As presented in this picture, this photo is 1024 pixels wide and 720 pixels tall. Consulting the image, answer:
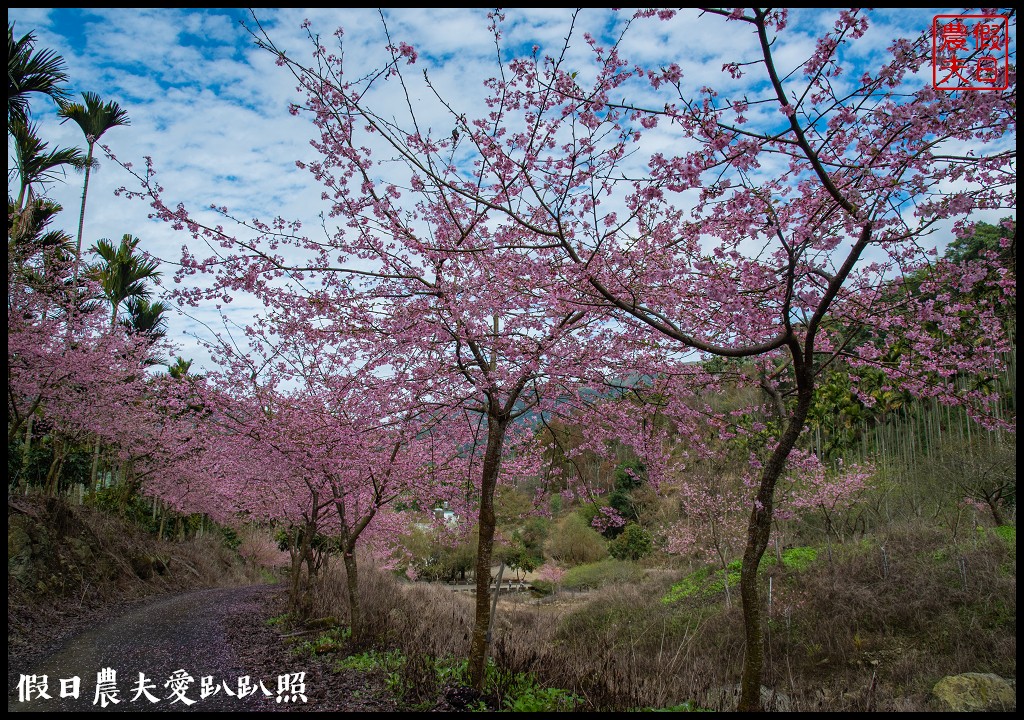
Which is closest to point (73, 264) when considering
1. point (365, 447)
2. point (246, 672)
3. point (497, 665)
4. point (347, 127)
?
point (365, 447)

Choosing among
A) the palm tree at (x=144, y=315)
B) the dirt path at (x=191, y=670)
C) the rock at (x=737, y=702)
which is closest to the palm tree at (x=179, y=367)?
the palm tree at (x=144, y=315)

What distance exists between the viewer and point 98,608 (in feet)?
37.5

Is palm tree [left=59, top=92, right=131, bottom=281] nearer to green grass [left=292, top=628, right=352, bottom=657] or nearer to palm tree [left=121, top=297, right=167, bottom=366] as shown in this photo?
palm tree [left=121, top=297, right=167, bottom=366]

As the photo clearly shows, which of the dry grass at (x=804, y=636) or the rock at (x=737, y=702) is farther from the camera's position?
the dry grass at (x=804, y=636)

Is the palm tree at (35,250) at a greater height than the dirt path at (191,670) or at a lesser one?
greater

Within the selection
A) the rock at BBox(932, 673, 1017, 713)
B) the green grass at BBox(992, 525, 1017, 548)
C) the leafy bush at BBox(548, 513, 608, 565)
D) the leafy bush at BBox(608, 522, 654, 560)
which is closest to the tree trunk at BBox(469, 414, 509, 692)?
the rock at BBox(932, 673, 1017, 713)

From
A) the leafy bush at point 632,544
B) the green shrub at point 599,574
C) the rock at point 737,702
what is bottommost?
the green shrub at point 599,574

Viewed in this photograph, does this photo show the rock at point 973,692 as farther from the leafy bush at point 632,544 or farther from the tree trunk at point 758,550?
the leafy bush at point 632,544

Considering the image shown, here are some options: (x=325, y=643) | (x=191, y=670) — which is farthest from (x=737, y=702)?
(x=191, y=670)

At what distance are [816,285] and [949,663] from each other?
6557 mm

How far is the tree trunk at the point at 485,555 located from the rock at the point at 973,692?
514 cm

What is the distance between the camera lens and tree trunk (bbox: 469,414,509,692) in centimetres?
525

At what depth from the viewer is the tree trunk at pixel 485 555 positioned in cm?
525

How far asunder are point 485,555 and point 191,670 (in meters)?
4.34
